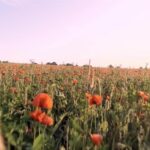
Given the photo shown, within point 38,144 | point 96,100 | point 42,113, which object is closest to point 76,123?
point 96,100

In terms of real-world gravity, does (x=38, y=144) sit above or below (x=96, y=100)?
below

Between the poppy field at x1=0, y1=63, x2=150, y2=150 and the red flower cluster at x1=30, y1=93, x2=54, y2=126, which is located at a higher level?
the red flower cluster at x1=30, y1=93, x2=54, y2=126

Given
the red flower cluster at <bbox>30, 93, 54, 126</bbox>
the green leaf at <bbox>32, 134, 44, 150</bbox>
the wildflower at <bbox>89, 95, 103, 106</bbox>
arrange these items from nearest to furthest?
1. the green leaf at <bbox>32, 134, 44, 150</bbox>
2. the red flower cluster at <bbox>30, 93, 54, 126</bbox>
3. the wildflower at <bbox>89, 95, 103, 106</bbox>

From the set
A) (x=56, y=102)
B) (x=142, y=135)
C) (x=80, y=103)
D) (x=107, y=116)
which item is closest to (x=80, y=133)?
(x=142, y=135)

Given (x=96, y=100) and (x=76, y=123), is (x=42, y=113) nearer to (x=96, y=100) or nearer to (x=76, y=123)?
(x=76, y=123)

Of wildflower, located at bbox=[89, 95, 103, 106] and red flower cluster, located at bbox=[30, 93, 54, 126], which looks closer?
red flower cluster, located at bbox=[30, 93, 54, 126]

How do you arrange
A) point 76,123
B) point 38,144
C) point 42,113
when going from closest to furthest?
point 38,144 < point 42,113 < point 76,123

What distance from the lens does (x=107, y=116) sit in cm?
420

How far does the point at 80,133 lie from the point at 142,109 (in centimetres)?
127

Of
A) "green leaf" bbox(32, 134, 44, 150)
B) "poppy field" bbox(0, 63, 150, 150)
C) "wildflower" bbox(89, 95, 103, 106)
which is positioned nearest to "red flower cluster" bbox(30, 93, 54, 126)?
"poppy field" bbox(0, 63, 150, 150)

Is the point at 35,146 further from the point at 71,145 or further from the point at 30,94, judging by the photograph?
the point at 30,94

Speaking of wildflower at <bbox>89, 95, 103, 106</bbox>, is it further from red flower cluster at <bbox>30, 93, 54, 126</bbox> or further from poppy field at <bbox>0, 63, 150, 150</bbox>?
red flower cluster at <bbox>30, 93, 54, 126</bbox>

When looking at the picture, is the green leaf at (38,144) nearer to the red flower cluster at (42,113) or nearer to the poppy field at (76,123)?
the poppy field at (76,123)

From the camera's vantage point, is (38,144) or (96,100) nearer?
(38,144)
